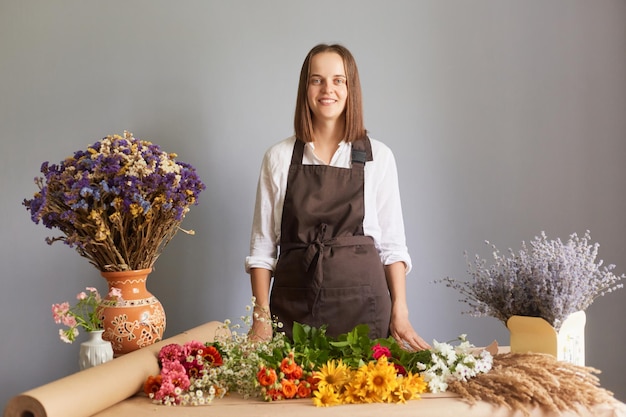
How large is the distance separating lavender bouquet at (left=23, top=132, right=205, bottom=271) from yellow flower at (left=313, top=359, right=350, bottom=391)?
70cm

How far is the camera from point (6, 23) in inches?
109

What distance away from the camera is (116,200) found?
1.78 metres

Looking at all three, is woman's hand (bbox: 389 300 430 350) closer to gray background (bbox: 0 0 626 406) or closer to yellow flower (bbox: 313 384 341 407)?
gray background (bbox: 0 0 626 406)

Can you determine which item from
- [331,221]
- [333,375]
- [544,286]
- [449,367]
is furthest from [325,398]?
[331,221]

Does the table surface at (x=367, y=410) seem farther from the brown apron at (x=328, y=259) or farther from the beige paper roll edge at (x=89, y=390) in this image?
the brown apron at (x=328, y=259)

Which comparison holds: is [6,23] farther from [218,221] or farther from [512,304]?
[512,304]

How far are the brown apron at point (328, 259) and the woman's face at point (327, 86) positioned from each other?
0.19m

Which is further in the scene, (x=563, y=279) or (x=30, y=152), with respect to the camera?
(x=30, y=152)

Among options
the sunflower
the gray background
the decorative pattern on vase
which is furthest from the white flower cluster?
the gray background

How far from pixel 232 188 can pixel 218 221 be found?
0.51ft

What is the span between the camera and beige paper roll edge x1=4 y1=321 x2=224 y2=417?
1.30 meters

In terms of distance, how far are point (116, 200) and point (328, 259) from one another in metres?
0.76

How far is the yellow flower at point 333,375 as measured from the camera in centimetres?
144

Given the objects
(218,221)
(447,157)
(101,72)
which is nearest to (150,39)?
(101,72)
